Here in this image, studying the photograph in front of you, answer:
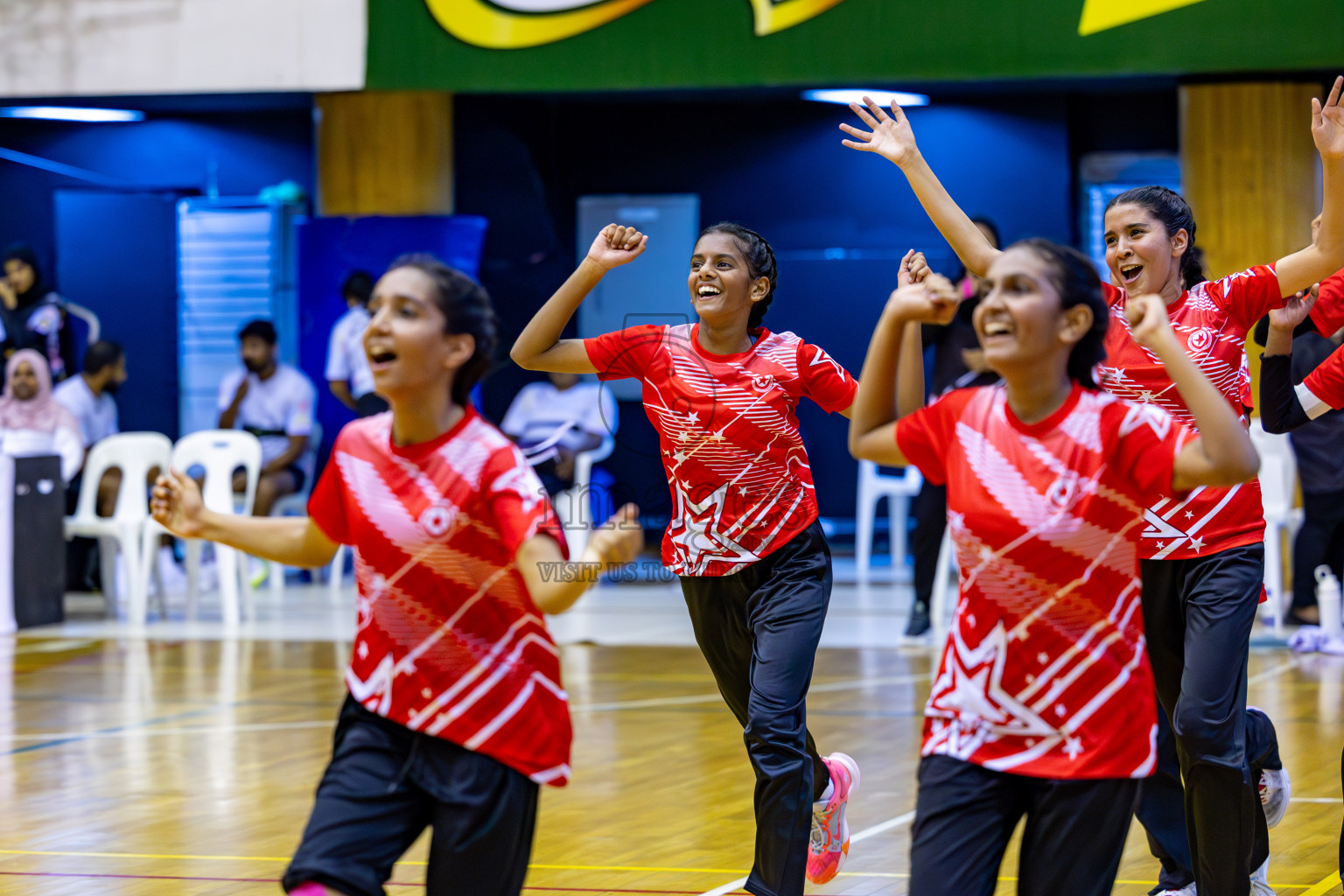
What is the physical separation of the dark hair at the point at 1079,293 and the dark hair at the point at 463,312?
979 millimetres

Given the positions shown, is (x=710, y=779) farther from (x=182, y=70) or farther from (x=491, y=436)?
(x=182, y=70)

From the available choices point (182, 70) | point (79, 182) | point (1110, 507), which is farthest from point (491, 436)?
point (79, 182)

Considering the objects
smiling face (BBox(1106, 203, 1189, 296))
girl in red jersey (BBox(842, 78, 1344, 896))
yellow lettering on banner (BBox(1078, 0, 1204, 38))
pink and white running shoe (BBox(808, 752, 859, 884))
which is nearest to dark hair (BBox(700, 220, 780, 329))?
girl in red jersey (BBox(842, 78, 1344, 896))

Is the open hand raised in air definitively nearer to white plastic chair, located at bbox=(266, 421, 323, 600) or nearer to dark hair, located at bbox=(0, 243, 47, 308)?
white plastic chair, located at bbox=(266, 421, 323, 600)

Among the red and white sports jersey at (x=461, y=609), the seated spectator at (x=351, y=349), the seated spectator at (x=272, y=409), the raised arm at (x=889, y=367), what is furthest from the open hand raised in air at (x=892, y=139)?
the seated spectator at (x=272, y=409)

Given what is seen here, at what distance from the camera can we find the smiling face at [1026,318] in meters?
2.93

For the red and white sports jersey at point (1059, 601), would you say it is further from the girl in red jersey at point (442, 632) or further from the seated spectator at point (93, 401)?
the seated spectator at point (93, 401)

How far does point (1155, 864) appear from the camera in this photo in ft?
16.6

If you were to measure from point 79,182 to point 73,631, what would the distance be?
19.2 ft

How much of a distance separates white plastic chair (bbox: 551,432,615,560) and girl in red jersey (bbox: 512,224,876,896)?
552cm

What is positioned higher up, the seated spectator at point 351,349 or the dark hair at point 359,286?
the dark hair at point 359,286

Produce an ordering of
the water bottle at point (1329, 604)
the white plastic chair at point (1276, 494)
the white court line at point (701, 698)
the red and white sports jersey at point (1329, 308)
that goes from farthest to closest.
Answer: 1. the white plastic chair at point (1276, 494)
2. the water bottle at point (1329, 604)
3. the white court line at point (701, 698)
4. the red and white sports jersey at point (1329, 308)

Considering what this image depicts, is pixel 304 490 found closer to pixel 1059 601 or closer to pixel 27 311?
pixel 27 311

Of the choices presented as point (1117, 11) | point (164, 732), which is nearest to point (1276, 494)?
point (1117, 11)
